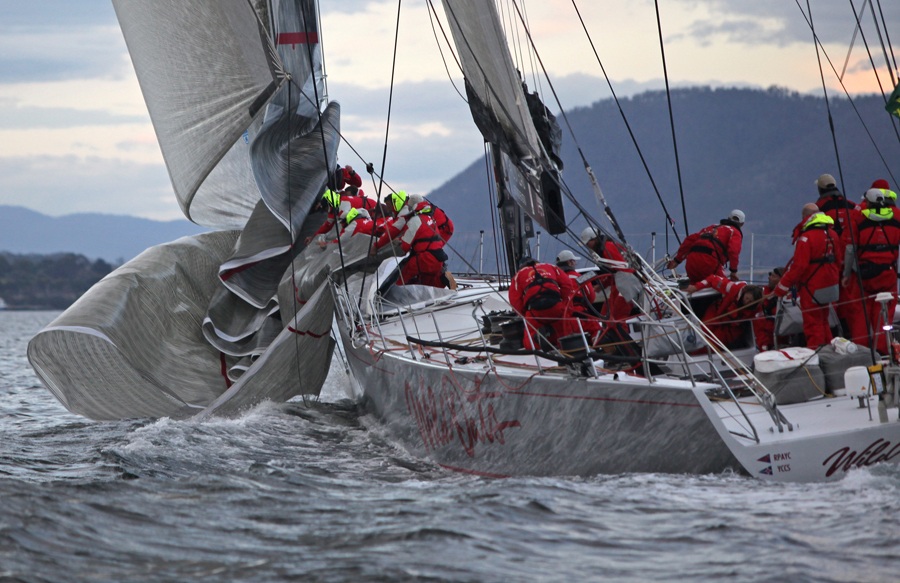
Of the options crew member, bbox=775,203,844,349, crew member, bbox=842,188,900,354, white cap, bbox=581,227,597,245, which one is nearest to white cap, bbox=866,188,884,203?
crew member, bbox=842,188,900,354

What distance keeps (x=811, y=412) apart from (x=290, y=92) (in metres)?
4.70

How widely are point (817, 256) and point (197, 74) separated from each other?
514cm

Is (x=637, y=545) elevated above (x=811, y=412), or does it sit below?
below

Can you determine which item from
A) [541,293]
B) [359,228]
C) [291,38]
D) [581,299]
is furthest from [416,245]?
[541,293]

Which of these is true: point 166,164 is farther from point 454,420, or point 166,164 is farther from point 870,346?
point 870,346

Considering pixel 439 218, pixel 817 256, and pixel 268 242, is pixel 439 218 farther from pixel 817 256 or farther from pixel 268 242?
pixel 817 256

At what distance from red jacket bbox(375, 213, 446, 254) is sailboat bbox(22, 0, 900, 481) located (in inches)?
8.9

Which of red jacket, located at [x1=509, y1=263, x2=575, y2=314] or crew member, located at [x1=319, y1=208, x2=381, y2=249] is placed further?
crew member, located at [x1=319, y1=208, x2=381, y2=249]

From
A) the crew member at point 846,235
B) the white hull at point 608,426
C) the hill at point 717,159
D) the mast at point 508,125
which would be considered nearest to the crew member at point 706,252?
the crew member at point 846,235

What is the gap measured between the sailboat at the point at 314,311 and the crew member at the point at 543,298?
0.65ft

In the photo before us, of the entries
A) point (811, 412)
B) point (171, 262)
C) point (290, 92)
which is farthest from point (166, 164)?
point (811, 412)

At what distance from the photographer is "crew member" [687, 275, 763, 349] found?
4.90m

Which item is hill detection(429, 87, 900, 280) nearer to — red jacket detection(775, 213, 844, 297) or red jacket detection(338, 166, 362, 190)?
red jacket detection(338, 166, 362, 190)

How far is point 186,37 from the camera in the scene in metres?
7.27
